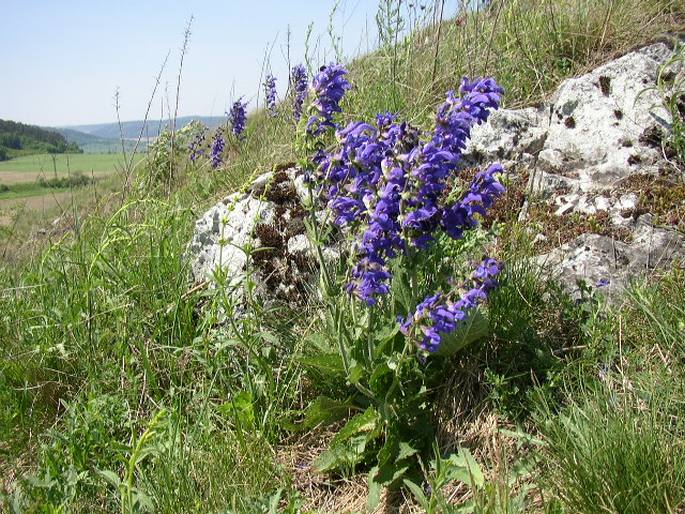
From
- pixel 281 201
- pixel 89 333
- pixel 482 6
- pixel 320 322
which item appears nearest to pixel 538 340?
pixel 320 322

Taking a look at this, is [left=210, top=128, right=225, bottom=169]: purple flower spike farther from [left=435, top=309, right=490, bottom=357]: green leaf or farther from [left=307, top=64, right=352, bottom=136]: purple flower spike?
[left=435, top=309, right=490, bottom=357]: green leaf

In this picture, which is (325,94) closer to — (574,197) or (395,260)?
(395,260)

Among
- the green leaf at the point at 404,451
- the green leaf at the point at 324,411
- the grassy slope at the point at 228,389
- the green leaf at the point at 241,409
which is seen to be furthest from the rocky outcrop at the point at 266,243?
the green leaf at the point at 404,451

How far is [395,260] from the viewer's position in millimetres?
2371

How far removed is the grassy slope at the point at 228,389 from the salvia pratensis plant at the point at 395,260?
225 mm

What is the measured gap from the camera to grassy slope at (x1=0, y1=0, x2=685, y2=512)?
74.3 inches

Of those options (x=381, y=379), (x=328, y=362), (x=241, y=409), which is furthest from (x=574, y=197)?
(x=241, y=409)

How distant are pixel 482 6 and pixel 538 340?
322 centimetres

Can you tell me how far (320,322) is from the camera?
114 inches

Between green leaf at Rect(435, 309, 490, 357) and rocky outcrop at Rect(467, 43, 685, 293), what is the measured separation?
0.74 m

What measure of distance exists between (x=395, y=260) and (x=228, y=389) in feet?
3.61

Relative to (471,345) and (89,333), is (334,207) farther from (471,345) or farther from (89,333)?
(89,333)

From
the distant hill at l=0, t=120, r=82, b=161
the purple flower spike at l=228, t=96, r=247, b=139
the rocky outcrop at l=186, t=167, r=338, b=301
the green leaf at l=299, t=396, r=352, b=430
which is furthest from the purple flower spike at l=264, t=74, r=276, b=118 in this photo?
the distant hill at l=0, t=120, r=82, b=161

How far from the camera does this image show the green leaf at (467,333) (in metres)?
2.27
